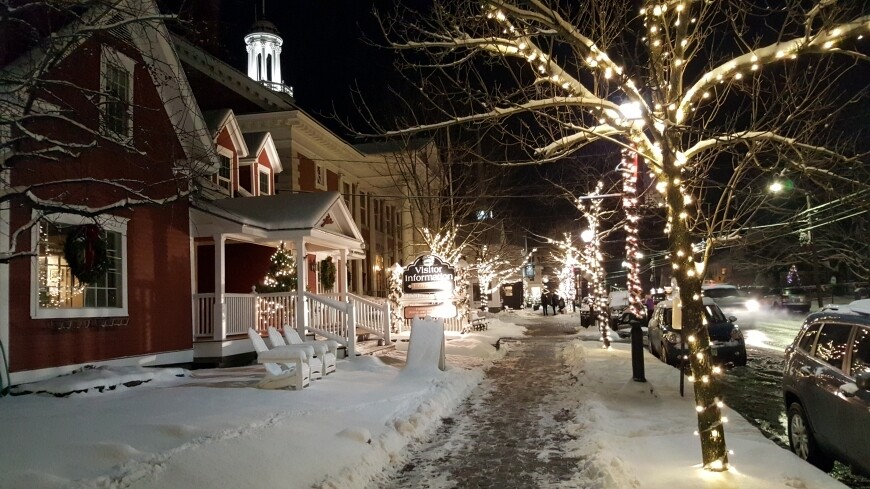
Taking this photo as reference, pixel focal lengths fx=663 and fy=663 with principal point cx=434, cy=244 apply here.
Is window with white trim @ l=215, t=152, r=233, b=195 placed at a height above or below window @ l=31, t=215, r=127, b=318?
above

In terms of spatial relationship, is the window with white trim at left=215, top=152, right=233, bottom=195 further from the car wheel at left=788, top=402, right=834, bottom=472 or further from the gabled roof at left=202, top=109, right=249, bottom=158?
the car wheel at left=788, top=402, right=834, bottom=472

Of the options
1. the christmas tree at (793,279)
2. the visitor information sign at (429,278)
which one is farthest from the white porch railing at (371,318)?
the christmas tree at (793,279)

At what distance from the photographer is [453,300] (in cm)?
2119

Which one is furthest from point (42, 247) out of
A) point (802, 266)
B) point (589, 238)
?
point (802, 266)

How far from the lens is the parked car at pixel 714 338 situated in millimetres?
15531

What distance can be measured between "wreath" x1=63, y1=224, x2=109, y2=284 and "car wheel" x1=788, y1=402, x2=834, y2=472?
33.2ft

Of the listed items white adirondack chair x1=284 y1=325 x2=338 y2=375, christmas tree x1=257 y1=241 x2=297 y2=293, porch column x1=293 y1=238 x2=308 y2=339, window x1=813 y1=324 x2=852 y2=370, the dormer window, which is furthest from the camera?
the dormer window

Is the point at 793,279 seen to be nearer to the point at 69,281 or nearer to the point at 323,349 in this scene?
the point at 323,349

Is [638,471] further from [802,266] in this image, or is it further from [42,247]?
[802,266]

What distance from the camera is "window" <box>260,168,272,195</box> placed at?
21711 mm

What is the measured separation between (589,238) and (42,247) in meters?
18.6

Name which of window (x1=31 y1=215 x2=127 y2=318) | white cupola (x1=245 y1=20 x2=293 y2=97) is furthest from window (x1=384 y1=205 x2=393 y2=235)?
window (x1=31 y1=215 x2=127 y2=318)

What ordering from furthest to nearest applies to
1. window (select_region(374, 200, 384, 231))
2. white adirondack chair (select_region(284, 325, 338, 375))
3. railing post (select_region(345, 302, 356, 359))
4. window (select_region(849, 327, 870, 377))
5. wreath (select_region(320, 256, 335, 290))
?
window (select_region(374, 200, 384, 231))
wreath (select_region(320, 256, 335, 290))
railing post (select_region(345, 302, 356, 359))
white adirondack chair (select_region(284, 325, 338, 375))
window (select_region(849, 327, 870, 377))

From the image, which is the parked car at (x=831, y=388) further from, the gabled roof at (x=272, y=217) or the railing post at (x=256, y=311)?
the railing post at (x=256, y=311)
